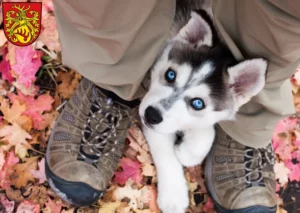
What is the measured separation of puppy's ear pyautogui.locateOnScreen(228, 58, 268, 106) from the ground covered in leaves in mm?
612

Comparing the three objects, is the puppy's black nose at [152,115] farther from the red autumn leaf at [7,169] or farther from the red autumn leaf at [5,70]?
the red autumn leaf at [5,70]

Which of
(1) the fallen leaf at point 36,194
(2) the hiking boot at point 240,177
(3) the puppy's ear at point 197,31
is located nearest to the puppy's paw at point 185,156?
(2) the hiking boot at point 240,177

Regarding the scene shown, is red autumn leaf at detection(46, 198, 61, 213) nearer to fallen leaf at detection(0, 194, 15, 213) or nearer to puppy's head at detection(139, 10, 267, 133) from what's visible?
fallen leaf at detection(0, 194, 15, 213)

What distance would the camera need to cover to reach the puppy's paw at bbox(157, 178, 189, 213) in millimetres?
2029

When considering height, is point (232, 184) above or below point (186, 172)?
above

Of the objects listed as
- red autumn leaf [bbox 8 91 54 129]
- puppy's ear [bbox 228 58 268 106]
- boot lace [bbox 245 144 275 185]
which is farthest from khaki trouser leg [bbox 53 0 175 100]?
boot lace [bbox 245 144 275 185]

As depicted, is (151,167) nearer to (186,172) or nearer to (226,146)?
(186,172)

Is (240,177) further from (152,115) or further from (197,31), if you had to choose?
(197,31)

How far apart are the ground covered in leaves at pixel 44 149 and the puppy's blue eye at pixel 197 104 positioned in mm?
538

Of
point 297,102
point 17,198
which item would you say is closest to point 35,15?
point 17,198

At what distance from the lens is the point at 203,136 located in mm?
2047

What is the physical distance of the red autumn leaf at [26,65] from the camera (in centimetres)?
221

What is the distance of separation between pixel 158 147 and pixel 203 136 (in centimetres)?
22

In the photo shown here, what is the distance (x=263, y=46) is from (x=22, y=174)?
49.5 inches
